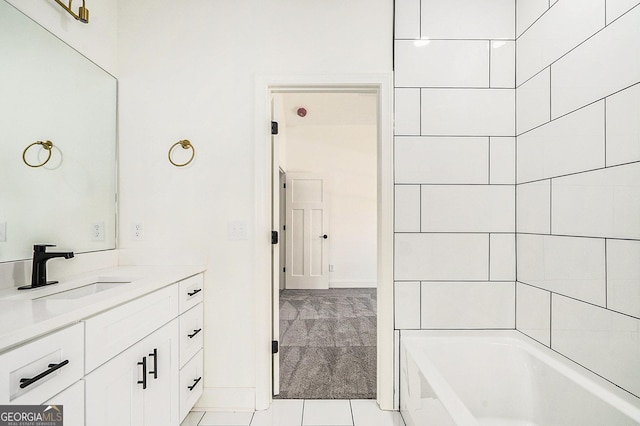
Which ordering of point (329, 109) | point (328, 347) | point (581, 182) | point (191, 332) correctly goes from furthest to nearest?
point (329, 109)
point (328, 347)
point (191, 332)
point (581, 182)

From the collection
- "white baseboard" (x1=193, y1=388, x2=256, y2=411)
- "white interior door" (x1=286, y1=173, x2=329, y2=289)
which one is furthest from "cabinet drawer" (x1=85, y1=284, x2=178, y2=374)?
"white interior door" (x1=286, y1=173, x2=329, y2=289)

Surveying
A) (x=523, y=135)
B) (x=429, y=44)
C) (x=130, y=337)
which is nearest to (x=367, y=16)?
(x=429, y=44)

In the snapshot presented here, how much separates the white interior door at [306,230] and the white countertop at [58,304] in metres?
3.53

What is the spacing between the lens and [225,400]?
1.95m

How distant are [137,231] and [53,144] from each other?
63cm

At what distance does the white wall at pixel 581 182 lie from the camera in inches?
46.3

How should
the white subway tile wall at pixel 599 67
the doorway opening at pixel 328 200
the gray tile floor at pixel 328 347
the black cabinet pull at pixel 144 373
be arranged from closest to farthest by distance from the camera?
1. the white subway tile wall at pixel 599 67
2. the black cabinet pull at pixel 144 373
3. the gray tile floor at pixel 328 347
4. the doorway opening at pixel 328 200

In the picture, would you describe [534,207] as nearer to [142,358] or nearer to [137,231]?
[142,358]

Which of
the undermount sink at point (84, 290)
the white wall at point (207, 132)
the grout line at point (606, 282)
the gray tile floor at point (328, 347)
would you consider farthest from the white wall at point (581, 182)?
the undermount sink at point (84, 290)

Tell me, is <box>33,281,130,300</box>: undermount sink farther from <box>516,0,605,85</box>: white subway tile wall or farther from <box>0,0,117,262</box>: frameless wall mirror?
<box>516,0,605,85</box>: white subway tile wall

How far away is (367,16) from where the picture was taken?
194 cm

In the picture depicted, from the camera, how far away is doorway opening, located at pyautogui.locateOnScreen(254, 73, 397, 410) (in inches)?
75.7

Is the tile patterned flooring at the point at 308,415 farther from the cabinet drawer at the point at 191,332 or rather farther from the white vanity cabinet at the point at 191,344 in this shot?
the cabinet drawer at the point at 191,332

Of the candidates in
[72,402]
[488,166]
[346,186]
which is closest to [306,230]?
[346,186]
